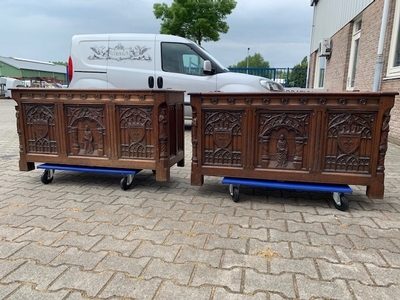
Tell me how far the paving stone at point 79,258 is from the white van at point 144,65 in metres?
5.91

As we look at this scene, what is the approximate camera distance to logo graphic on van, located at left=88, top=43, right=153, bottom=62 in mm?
8016

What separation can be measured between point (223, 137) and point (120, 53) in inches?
219

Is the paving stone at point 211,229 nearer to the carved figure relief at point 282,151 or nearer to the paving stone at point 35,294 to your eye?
the carved figure relief at point 282,151

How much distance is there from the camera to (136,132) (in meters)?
3.81

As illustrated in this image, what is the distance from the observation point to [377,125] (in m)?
3.15

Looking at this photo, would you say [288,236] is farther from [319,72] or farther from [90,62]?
[319,72]

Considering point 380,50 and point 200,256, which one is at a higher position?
point 380,50

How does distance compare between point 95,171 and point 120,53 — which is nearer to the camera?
point 95,171

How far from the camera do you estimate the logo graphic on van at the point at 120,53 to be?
8.02 meters

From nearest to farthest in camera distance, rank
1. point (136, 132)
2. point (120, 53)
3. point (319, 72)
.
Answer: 1. point (136, 132)
2. point (120, 53)
3. point (319, 72)

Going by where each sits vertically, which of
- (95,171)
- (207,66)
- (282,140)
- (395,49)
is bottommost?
(95,171)

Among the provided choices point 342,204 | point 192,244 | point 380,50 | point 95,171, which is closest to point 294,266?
point 192,244

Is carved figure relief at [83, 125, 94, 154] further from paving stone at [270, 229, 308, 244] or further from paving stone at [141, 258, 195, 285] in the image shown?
paving stone at [270, 229, 308, 244]

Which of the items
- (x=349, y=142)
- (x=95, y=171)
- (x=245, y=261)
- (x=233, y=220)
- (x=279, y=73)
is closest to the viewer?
(x=245, y=261)
